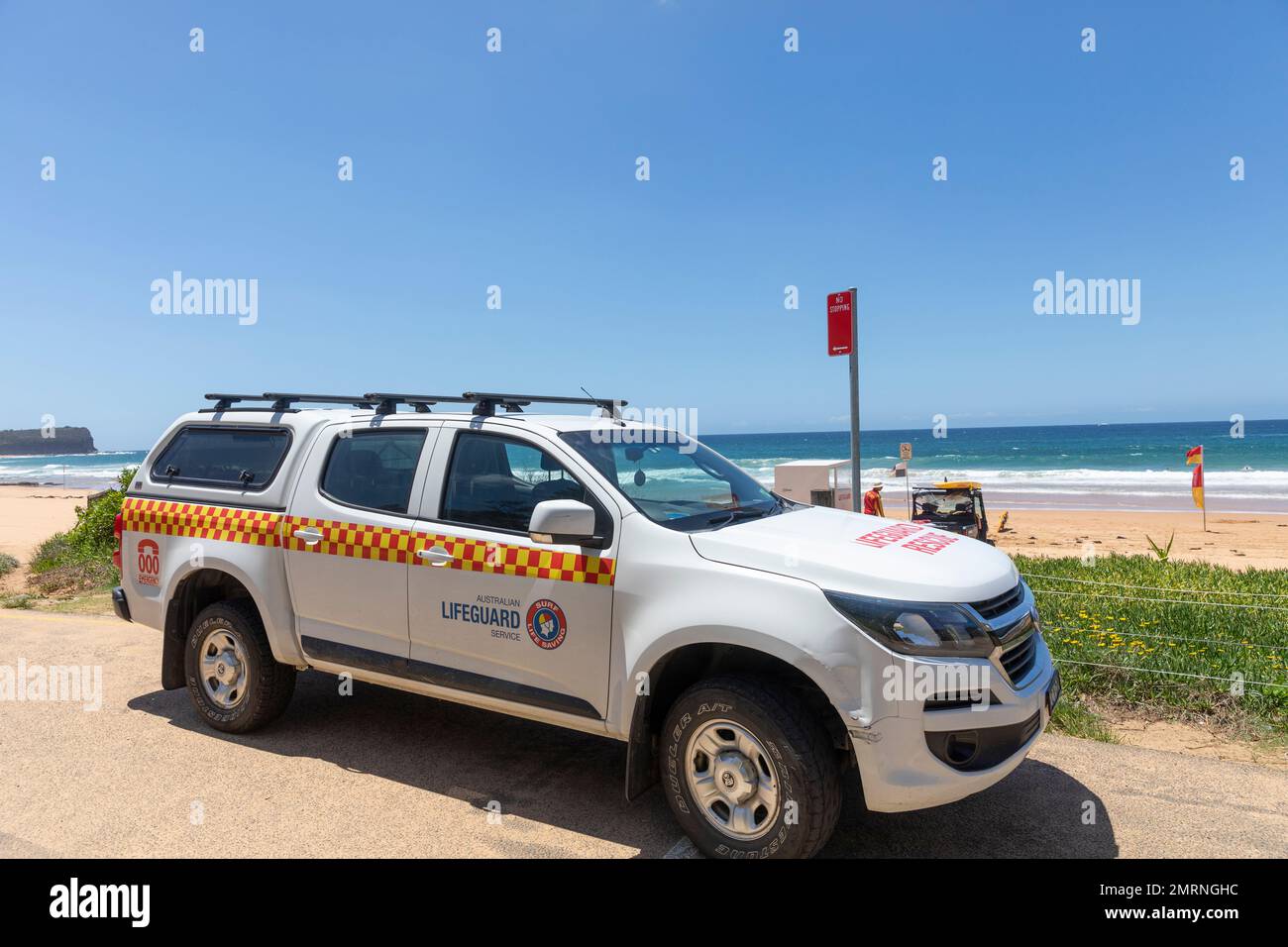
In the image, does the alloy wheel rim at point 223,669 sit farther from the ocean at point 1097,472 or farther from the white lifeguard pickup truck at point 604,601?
the ocean at point 1097,472

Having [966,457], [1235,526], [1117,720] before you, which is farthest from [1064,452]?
[1117,720]

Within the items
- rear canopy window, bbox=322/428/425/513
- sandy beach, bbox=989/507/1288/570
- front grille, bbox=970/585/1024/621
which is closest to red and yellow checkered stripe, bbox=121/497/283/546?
rear canopy window, bbox=322/428/425/513

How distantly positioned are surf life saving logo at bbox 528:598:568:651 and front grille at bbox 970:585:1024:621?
1715 millimetres

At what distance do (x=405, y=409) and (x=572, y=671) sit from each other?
86.2 inches

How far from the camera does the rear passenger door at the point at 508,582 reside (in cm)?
363

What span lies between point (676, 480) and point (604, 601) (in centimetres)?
82

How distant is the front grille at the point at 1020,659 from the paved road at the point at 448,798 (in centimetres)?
77

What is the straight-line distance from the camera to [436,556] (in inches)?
159

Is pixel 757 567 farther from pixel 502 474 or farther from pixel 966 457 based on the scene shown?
pixel 966 457

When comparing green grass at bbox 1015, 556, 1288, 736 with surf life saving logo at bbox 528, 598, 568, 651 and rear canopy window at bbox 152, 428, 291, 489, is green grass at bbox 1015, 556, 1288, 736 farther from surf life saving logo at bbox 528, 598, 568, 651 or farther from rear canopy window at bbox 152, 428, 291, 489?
rear canopy window at bbox 152, 428, 291, 489

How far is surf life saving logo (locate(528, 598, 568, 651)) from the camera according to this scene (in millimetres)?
3684

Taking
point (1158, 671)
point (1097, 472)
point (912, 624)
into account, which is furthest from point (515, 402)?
point (1097, 472)

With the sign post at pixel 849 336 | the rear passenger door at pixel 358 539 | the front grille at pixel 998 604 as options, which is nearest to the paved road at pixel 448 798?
the rear passenger door at pixel 358 539

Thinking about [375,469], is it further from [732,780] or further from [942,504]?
[942,504]
